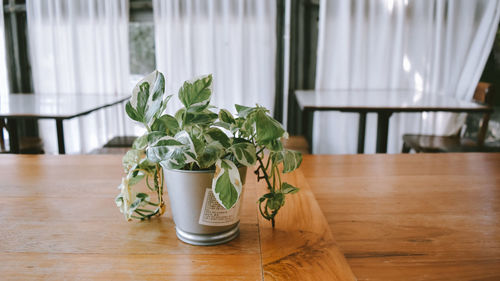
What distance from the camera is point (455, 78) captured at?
3461 mm

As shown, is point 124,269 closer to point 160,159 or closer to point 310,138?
point 160,159

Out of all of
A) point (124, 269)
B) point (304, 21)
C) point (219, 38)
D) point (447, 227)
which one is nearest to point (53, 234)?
point (124, 269)

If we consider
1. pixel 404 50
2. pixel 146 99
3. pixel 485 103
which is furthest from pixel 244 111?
pixel 404 50

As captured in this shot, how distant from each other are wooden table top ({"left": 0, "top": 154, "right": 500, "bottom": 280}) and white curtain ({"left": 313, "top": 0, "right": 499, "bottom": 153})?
217 cm

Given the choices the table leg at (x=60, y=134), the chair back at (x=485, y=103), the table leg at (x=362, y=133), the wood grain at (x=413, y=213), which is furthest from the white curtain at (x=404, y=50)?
the wood grain at (x=413, y=213)

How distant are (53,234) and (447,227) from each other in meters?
0.84

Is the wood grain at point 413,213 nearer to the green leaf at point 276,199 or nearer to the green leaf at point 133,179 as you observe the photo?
the green leaf at point 276,199

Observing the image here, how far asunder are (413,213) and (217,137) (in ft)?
1.94

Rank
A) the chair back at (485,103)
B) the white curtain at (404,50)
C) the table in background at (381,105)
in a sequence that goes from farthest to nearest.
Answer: the white curtain at (404,50), the chair back at (485,103), the table in background at (381,105)

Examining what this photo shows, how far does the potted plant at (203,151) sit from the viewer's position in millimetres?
608

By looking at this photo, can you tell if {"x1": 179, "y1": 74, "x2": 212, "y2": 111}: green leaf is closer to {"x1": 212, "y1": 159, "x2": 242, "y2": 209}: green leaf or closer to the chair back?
{"x1": 212, "y1": 159, "x2": 242, "y2": 209}: green leaf

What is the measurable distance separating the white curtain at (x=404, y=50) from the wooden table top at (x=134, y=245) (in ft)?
8.71

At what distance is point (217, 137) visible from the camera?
25.5 inches

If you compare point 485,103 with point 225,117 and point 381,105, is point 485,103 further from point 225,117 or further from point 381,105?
point 225,117
